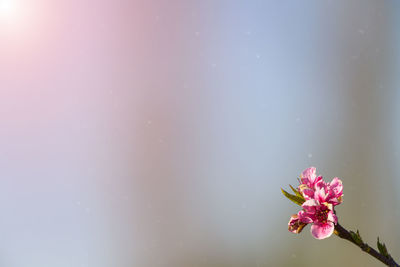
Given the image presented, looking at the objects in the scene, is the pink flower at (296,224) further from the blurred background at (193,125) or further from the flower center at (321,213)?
the blurred background at (193,125)

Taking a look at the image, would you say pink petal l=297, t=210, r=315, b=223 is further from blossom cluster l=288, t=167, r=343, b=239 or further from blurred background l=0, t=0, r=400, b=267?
blurred background l=0, t=0, r=400, b=267

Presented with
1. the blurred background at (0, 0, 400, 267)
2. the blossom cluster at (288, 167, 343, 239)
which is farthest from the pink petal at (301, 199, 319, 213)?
the blurred background at (0, 0, 400, 267)

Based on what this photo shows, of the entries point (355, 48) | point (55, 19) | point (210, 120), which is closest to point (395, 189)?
point (355, 48)

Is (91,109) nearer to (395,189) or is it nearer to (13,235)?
(13,235)

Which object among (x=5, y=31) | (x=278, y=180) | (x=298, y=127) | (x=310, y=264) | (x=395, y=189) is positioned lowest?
(x=310, y=264)

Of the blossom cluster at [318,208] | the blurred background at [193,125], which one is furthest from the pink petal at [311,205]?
the blurred background at [193,125]

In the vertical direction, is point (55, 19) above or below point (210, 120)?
above

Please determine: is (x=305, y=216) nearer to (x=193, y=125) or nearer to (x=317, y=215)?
(x=317, y=215)
